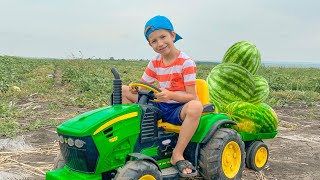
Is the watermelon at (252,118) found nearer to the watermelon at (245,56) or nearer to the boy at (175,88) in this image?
the watermelon at (245,56)

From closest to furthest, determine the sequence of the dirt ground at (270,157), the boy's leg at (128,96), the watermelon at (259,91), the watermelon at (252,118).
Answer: the boy's leg at (128,96)
the dirt ground at (270,157)
the watermelon at (252,118)
the watermelon at (259,91)

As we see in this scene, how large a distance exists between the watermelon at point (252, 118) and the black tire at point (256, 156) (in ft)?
0.58

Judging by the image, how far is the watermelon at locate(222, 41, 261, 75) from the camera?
18.8 ft

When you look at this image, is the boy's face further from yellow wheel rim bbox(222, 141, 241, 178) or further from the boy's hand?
yellow wheel rim bbox(222, 141, 241, 178)

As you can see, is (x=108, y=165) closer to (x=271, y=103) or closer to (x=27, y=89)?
(x=271, y=103)

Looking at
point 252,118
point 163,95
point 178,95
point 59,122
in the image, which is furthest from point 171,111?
point 59,122

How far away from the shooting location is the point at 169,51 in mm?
3809

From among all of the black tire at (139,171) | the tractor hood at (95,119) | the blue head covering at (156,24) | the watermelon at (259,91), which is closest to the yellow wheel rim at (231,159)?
the black tire at (139,171)

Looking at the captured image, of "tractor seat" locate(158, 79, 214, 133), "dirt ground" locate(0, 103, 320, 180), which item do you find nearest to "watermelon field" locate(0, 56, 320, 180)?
"dirt ground" locate(0, 103, 320, 180)

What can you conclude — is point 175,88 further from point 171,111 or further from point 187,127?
point 187,127

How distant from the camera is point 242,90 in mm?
5250

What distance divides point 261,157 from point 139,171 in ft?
7.07

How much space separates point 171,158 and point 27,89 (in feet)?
28.5

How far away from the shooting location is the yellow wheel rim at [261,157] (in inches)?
184
